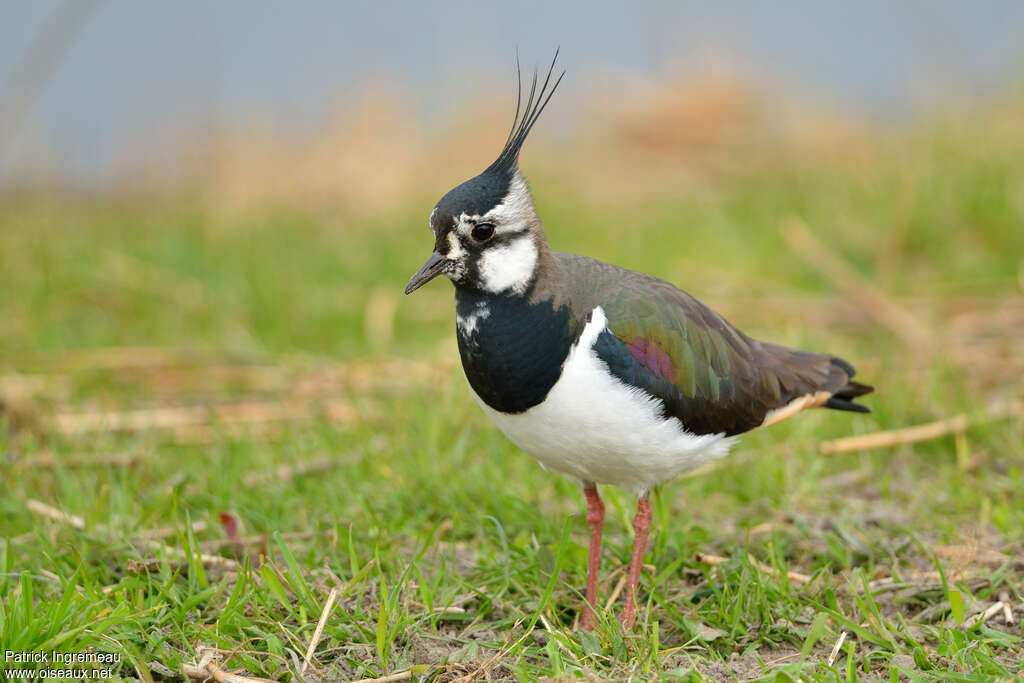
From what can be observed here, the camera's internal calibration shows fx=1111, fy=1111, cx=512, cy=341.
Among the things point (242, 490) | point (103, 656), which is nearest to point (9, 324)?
point (242, 490)

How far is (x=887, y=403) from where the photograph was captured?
17.0 feet

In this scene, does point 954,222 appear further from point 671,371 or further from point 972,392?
point 671,371

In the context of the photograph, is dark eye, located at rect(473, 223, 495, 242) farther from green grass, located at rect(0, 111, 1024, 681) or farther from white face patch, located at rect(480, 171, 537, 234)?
green grass, located at rect(0, 111, 1024, 681)

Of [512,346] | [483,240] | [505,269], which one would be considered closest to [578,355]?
[512,346]

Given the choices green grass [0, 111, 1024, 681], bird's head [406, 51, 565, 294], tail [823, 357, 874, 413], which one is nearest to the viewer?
green grass [0, 111, 1024, 681]

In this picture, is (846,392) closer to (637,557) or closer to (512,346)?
(637,557)

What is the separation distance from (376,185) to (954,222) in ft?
15.9

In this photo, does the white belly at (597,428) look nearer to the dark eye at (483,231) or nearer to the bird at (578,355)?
the bird at (578,355)

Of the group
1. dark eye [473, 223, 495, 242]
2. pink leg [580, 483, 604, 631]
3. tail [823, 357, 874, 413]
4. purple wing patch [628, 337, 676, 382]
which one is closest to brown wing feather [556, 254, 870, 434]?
purple wing patch [628, 337, 676, 382]

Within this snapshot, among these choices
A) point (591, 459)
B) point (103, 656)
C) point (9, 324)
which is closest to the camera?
point (103, 656)

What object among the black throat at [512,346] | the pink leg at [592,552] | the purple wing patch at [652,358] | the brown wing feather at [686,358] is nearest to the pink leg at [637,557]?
the pink leg at [592,552]

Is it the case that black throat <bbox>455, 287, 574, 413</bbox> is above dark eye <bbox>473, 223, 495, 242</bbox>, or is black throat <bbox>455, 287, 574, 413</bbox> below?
below

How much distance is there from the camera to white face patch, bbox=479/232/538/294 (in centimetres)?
345

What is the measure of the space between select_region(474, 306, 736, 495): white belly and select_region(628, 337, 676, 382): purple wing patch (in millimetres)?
101
